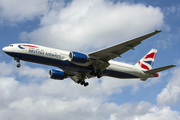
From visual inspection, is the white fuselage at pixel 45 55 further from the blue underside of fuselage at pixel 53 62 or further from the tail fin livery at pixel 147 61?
the tail fin livery at pixel 147 61

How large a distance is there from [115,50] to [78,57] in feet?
16.0

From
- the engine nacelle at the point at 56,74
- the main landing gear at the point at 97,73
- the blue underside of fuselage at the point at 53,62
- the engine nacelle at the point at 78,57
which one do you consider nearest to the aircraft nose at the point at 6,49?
the blue underside of fuselage at the point at 53,62

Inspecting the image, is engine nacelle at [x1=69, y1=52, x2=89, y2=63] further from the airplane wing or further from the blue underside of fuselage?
the blue underside of fuselage

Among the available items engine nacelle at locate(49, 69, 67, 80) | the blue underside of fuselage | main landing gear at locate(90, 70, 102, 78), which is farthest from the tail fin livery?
engine nacelle at locate(49, 69, 67, 80)

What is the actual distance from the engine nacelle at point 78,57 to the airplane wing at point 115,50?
1163mm

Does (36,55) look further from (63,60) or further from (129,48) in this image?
(129,48)

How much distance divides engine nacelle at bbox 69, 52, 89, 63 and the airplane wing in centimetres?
116

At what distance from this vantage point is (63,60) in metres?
27.5

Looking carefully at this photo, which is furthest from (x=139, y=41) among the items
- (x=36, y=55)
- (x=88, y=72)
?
(x=36, y=55)

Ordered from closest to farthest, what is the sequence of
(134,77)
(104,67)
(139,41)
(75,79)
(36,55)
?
(139,41), (36,55), (104,67), (134,77), (75,79)

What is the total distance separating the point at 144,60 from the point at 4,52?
75.6 ft

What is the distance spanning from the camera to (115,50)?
2708cm

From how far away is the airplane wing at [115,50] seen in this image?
80.9ft

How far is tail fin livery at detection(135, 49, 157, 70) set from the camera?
1404 inches
